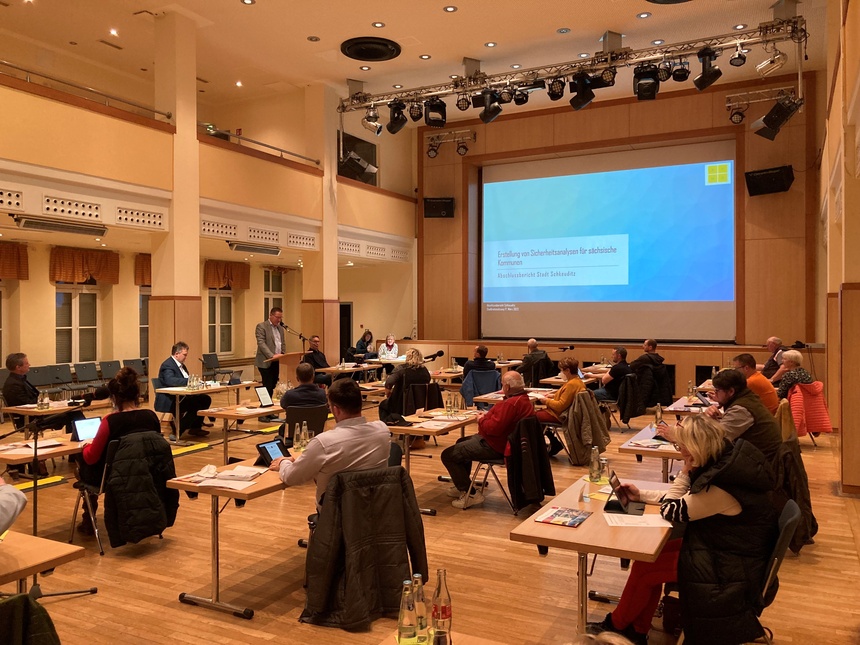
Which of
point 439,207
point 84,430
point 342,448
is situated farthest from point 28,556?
point 439,207

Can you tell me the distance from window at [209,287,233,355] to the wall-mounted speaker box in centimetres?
560

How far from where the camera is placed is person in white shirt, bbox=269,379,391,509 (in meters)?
3.78

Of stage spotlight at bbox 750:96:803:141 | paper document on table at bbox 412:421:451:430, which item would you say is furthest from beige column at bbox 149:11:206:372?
stage spotlight at bbox 750:96:803:141

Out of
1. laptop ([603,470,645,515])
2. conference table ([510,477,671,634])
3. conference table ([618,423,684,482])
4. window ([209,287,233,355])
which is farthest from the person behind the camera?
window ([209,287,233,355])

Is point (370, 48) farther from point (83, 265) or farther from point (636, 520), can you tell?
point (636, 520)

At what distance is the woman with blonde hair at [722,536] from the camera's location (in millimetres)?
3004

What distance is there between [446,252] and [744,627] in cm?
1326

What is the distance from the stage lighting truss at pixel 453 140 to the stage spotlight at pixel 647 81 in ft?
17.4

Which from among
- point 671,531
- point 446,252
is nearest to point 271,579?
point 671,531

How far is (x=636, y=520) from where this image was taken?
3.30 metres

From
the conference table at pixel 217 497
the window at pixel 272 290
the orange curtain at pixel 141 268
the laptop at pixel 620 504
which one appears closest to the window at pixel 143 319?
the orange curtain at pixel 141 268

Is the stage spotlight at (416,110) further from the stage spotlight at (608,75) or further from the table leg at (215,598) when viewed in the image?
the table leg at (215,598)

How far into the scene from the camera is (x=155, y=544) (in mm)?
5188

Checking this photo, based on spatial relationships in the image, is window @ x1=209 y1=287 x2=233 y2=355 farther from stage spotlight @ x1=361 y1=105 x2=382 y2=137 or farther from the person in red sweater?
the person in red sweater
